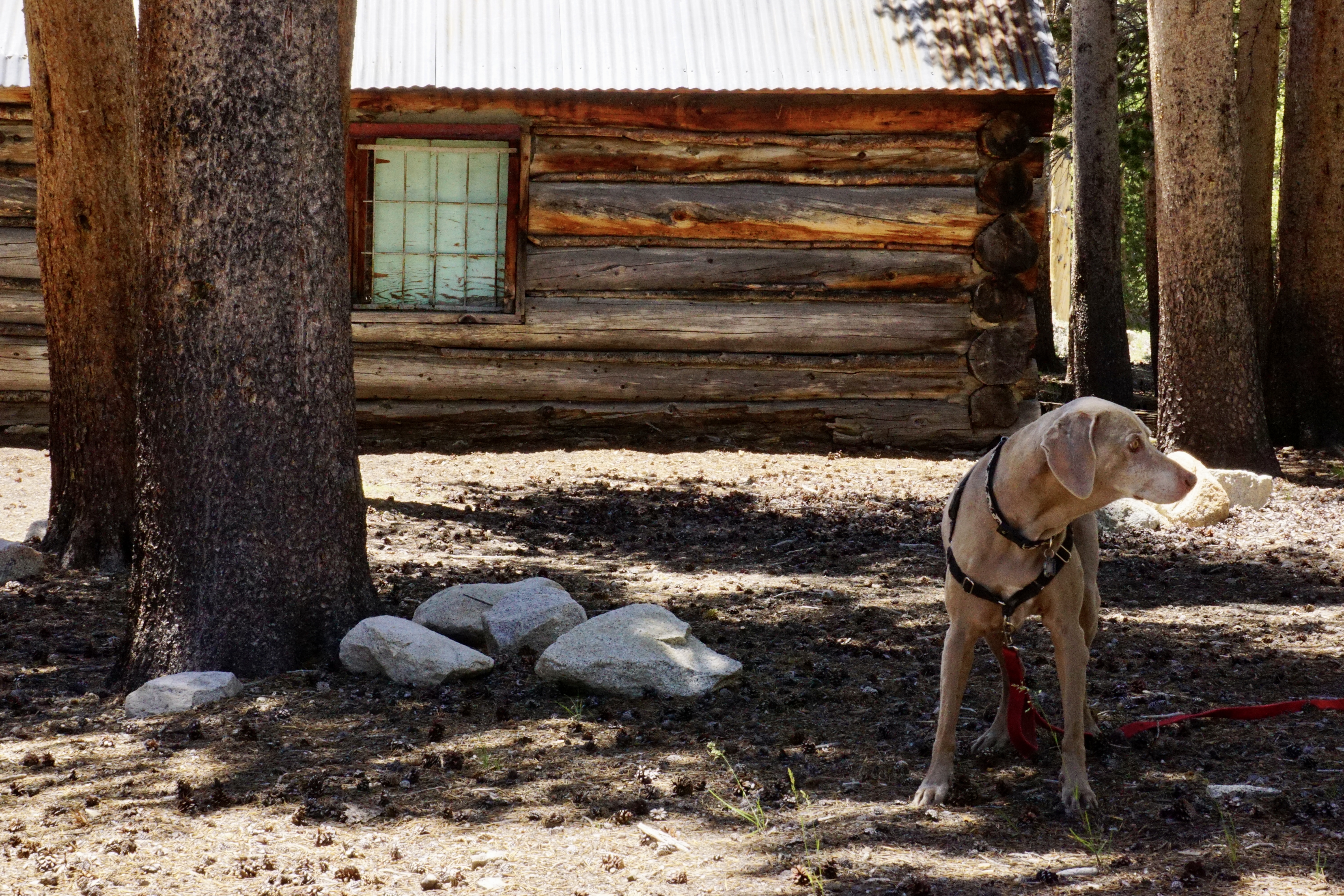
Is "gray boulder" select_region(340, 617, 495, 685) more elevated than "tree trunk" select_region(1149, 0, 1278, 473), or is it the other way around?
"tree trunk" select_region(1149, 0, 1278, 473)

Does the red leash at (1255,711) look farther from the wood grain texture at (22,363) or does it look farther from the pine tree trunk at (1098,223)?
the wood grain texture at (22,363)

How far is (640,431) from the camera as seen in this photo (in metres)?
12.2

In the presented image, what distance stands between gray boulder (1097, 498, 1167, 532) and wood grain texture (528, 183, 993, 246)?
13.3 ft

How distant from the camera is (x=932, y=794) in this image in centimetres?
374

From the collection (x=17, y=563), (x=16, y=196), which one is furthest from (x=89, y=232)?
(x=16, y=196)

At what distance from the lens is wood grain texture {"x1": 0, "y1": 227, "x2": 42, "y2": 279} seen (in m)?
11.5

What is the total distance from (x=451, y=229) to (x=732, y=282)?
2.89m

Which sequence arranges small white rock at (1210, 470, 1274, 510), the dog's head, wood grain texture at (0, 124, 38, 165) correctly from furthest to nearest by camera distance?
wood grain texture at (0, 124, 38, 165)
small white rock at (1210, 470, 1274, 510)
the dog's head

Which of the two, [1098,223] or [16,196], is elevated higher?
[1098,223]

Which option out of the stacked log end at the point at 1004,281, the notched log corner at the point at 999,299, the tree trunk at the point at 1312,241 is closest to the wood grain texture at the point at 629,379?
the stacked log end at the point at 1004,281

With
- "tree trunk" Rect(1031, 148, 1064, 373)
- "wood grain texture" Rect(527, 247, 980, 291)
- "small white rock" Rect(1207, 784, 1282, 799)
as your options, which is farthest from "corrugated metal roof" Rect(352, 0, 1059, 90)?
"small white rock" Rect(1207, 784, 1282, 799)

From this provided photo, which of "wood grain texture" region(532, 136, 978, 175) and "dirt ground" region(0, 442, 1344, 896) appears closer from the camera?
"dirt ground" region(0, 442, 1344, 896)

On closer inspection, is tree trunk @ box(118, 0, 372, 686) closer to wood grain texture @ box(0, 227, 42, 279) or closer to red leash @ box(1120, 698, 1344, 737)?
red leash @ box(1120, 698, 1344, 737)

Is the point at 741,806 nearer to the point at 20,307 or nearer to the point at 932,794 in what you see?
the point at 932,794
